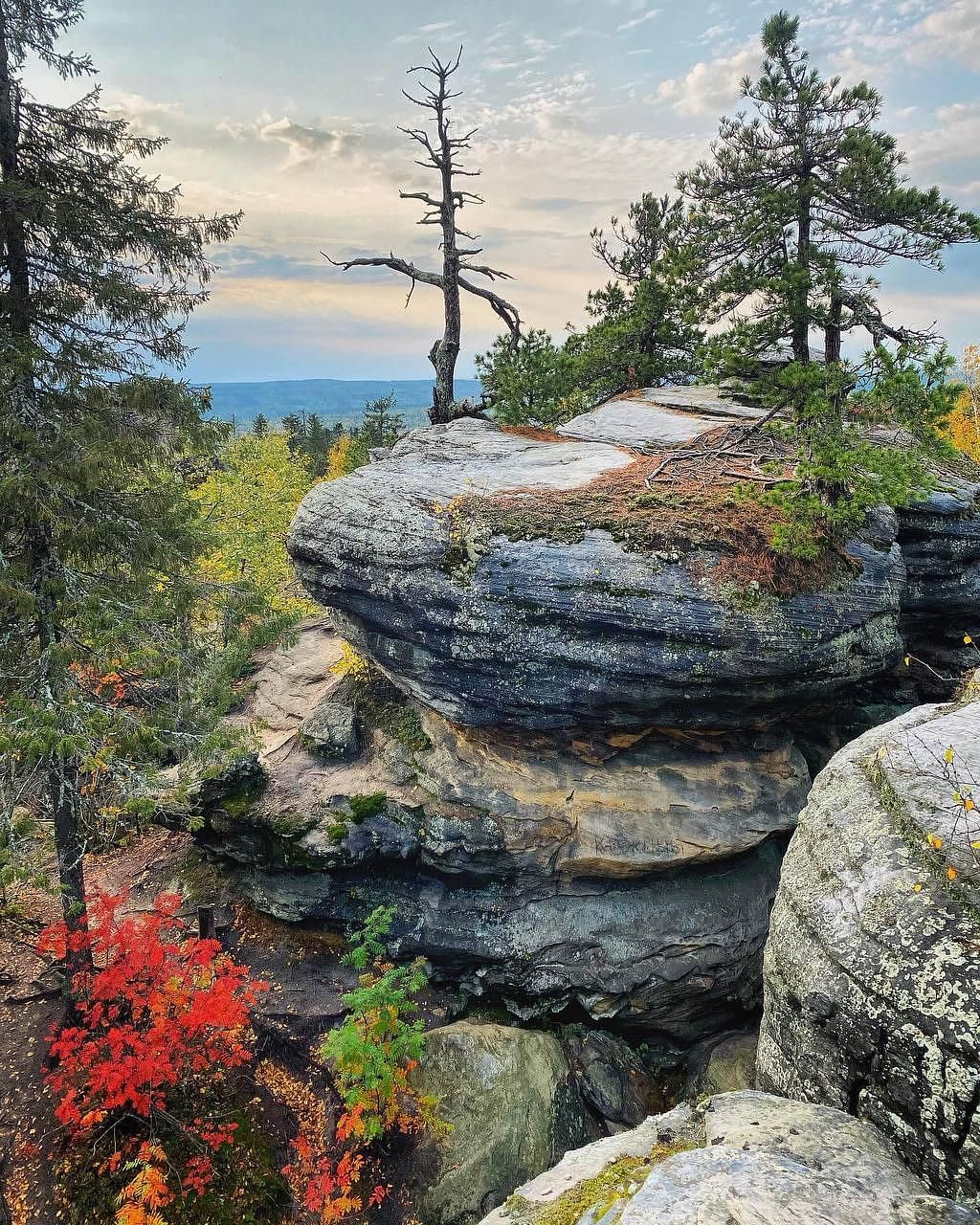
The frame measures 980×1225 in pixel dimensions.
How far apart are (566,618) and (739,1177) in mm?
7183

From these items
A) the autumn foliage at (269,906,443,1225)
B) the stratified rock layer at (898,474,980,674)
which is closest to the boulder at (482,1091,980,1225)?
the autumn foliage at (269,906,443,1225)

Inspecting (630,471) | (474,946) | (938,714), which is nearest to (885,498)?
(938,714)

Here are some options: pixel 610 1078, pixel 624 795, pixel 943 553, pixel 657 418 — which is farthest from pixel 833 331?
pixel 610 1078

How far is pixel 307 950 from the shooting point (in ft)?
41.3

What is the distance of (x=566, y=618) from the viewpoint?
1045 centimetres

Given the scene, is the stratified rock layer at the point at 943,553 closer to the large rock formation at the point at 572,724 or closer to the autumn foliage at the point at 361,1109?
the large rock formation at the point at 572,724

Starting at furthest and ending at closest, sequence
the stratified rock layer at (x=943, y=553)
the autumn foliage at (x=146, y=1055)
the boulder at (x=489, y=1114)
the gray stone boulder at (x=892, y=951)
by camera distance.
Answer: the stratified rock layer at (x=943, y=553), the boulder at (x=489, y=1114), the autumn foliage at (x=146, y=1055), the gray stone boulder at (x=892, y=951)

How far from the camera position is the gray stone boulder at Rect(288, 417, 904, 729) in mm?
10305

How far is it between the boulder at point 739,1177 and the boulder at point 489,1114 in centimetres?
517

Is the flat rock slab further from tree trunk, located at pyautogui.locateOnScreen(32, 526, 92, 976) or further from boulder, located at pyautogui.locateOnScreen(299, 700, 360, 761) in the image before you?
tree trunk, located at pyautogui.locateOnScreen(32, 526, 92, 976)

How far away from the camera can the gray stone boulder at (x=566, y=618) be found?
33.8ft

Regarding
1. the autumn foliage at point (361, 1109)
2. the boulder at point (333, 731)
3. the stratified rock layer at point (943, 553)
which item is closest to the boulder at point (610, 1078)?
the autumn foliage at point (361, 1109)

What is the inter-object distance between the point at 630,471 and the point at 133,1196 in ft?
44.7

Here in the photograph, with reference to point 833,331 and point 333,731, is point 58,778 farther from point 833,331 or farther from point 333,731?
point 833,331
